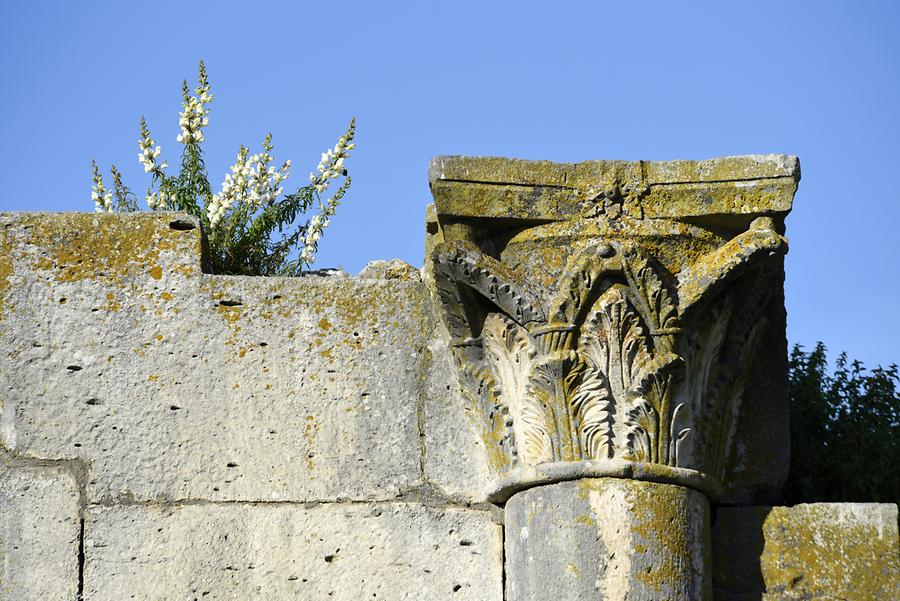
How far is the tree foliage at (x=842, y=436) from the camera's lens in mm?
6770

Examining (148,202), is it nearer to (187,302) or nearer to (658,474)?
(187,302)

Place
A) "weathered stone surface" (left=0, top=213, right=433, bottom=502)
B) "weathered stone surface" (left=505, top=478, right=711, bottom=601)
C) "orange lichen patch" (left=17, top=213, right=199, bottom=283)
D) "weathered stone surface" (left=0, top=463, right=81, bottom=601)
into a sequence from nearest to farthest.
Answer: "weathered stone surface" (left=505, top=478, right=711, bottom=601)
"weathered stone surface" (left=0, top=463, right=81, bottom=601)
"weathered stone surface" (left=0, top=213, right=433, bottom=502)
"orange lichen patch" (left=17, top=213, right=199, bottom=283)

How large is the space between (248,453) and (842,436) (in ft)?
8.49

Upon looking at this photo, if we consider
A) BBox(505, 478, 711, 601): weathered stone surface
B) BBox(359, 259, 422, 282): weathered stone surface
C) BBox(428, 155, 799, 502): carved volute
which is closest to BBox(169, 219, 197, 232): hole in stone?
BBox(359, 259, 422, 282): weathered stone surface

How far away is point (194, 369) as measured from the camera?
20.0ft

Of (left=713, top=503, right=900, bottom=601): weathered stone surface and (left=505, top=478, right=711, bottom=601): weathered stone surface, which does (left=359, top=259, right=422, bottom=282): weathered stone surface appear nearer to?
(left=505, top=478, right=711, bottom=601): weathered stone surface

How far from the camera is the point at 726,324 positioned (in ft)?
19.6

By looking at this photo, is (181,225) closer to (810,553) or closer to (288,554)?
(288,554)

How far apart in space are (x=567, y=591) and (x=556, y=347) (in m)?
0.85

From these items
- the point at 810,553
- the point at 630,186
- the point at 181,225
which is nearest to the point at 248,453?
the point at 181,225

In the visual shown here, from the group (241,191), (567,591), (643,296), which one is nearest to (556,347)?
(643,296)

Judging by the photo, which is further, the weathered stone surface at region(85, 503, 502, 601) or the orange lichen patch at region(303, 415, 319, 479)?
the orange lichen patch at region(303, 415, 319, 479)

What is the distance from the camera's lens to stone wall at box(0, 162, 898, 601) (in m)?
5.87

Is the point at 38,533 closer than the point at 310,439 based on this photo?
Yes
